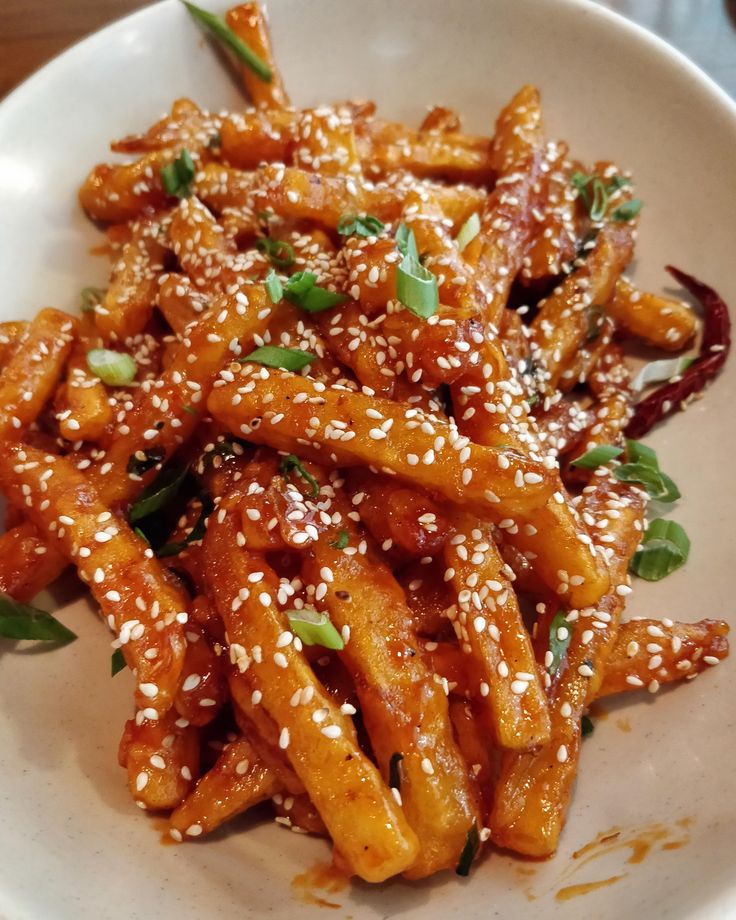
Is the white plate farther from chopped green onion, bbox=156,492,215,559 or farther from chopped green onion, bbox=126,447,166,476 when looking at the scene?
chopped green onion, bbox=126,447,166,476

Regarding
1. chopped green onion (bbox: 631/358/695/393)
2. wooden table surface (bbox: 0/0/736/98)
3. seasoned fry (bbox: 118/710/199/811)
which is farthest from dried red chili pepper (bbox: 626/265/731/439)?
wooden table surface (bbox: 0/0/736/98)

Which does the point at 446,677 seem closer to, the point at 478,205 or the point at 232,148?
the point at 478,205

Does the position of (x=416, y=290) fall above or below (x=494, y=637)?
above

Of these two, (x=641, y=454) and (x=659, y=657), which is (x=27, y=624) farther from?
(x=641, y=454)

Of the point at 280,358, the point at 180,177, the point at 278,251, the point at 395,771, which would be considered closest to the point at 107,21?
the point at 180,177

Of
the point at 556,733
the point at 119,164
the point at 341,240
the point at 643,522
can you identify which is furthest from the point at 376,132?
the point at 556,733
